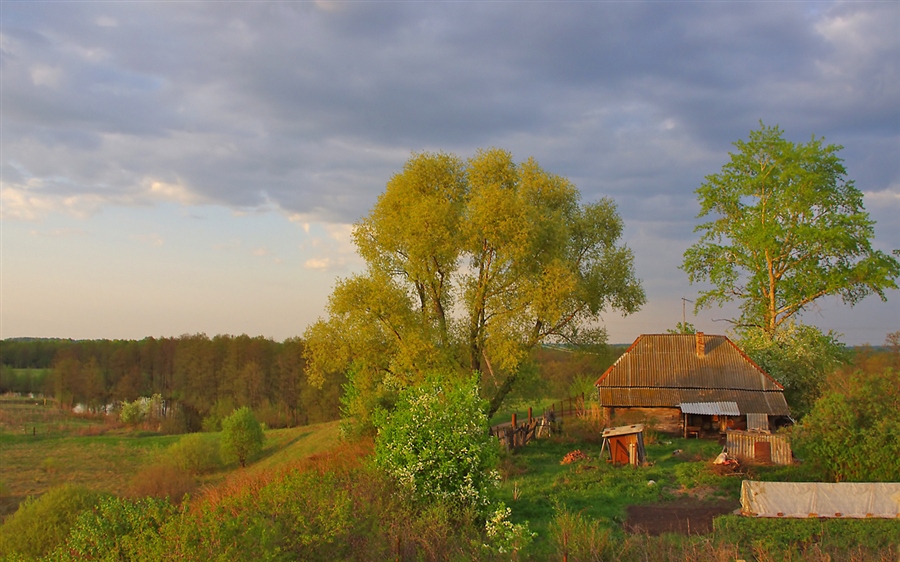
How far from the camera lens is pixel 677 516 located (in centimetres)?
1438

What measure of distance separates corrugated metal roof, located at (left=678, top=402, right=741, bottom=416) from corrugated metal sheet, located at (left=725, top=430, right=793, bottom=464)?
507 centimetres

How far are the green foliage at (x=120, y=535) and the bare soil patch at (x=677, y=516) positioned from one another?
872cm

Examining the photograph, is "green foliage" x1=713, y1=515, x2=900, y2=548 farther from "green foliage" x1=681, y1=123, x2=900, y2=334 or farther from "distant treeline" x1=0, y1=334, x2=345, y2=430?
"distant treeline" x1=0, y1=334, x2=345, y2=430

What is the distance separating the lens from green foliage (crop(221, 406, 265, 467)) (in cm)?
4628

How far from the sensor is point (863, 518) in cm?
1241

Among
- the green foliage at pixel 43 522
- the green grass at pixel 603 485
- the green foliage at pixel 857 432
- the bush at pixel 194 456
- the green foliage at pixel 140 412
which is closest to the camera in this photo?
the green foliage at pixel 857 432

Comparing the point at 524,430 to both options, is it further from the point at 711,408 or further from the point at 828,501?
the point at 828,501

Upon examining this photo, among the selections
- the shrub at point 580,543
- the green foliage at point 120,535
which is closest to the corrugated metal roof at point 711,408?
the shrub at point 580,543

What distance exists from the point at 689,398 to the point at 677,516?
12623 mm

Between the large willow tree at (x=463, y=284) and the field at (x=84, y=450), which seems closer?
the large willow tree at (x=463, y=284)

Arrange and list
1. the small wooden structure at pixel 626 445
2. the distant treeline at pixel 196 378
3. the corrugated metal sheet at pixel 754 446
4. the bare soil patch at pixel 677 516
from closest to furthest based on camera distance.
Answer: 1. the bare soil patch at pixel 677 516
2. the corrugated metal sheet at pixel 754 446
3. the small wooden structure at pixel 626 445
4. the distant treeline at pixel 196 378

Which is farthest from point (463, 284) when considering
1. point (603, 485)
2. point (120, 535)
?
point (120, 535)

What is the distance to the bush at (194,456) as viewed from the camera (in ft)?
141

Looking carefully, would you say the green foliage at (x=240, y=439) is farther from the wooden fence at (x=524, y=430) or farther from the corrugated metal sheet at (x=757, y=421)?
the corrugated metal sheet at (x=757, y=421)
